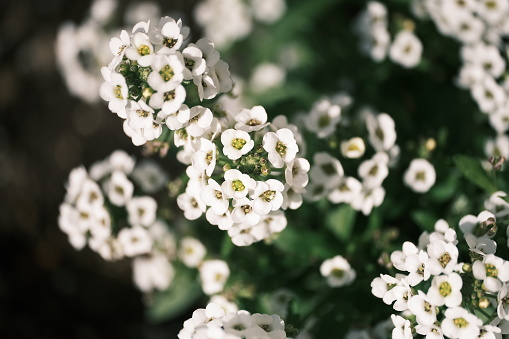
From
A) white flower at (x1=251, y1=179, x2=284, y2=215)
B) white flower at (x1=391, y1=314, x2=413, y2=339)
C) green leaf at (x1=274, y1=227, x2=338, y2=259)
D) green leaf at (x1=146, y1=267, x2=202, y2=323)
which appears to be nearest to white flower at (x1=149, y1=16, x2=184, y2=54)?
white flower at (x1=251, y1=179, x2=284, y2=215)

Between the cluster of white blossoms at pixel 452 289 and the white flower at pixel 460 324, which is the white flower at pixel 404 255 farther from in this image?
the white flower at pixel 460 324

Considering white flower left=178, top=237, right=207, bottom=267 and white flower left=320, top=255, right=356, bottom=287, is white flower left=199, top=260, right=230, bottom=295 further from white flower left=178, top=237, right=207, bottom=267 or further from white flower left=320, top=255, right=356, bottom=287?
white flower left=320, top=255, right=356, bottom=287

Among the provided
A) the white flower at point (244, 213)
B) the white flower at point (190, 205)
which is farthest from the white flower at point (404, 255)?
the white flower at point (190, 205)

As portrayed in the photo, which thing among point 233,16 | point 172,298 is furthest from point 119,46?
point 233,16

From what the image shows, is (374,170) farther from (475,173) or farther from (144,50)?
(144,50)

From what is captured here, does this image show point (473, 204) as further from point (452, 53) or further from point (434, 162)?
point (452, 53)

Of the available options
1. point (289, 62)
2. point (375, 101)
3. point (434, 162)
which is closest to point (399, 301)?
point (434, 162)
